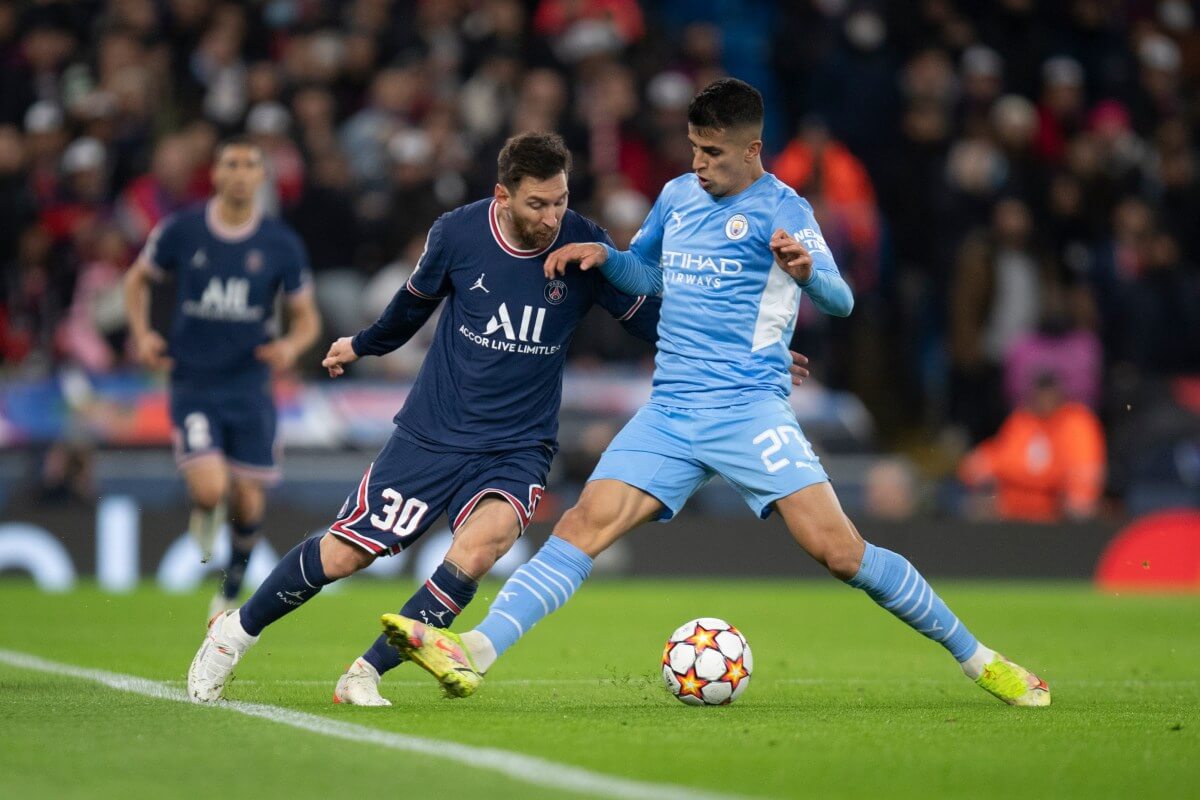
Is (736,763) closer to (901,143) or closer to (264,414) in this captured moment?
(264,414)

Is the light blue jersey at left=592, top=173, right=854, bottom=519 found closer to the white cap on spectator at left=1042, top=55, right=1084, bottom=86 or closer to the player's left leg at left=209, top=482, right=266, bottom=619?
the player's left leg at left=209, top=482, right=266, bottom=619

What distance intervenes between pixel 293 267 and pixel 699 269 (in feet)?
13.9

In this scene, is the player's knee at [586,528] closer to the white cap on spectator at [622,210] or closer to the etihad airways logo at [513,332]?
the etihad airways logo at [513,332]

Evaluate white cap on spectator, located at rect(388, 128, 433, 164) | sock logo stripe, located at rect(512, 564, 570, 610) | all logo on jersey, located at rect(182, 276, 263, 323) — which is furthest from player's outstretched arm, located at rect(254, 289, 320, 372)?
white cap on spectator, located at rect(388, 128, 433, 164)

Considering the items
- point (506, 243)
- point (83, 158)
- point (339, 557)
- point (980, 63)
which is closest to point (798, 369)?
point (506, 243)

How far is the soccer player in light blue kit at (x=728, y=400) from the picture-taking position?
22.6ft

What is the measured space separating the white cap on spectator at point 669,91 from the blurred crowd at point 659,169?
4 cm

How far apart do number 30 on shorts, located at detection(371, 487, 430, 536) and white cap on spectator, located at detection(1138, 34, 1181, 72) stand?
14037mm

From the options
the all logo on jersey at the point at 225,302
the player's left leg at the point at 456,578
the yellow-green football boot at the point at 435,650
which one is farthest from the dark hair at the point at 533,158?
Result: the all logo on jersey at the point at 225,302

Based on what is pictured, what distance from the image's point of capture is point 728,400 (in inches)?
277

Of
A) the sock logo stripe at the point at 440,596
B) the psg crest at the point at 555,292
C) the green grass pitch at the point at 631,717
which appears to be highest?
the psg crest at the point at 555,292

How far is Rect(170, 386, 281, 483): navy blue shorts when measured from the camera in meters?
10.7

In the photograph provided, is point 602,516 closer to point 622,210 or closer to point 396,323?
point 396,323

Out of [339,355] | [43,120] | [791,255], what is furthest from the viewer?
[43,120]
